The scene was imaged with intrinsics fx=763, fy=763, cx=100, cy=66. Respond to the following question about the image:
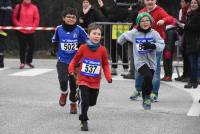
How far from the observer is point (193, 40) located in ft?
47.5

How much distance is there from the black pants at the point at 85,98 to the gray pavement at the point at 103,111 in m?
0.21

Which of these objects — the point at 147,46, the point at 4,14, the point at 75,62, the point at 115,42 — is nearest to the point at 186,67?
the point at 115,42

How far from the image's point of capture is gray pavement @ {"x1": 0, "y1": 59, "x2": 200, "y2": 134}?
10.0m

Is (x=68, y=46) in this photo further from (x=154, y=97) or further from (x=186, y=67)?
(x=186, y=67)

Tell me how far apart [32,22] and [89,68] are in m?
8.56

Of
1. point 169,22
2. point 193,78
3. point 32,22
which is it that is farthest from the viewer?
point 32,22

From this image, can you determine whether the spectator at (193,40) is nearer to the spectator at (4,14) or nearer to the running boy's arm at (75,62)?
the running boy's arm at (75,62)

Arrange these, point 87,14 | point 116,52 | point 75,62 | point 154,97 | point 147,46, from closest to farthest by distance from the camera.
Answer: point 75,62 → point 147,46 → point 154,97 → point 87,14 → point 116,52

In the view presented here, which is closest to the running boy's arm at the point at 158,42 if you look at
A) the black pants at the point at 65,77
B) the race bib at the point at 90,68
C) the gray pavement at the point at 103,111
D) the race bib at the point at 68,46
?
the gray pavement at the point at 103,111

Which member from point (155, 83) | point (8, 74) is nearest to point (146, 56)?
point (155, 83)

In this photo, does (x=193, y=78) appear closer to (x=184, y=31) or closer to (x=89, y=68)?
(x=184, y=31)

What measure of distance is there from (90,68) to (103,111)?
5.22 ft

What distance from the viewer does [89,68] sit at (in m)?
10.1

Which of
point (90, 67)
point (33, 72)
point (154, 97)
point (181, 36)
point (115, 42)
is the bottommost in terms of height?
point (33, 72)
